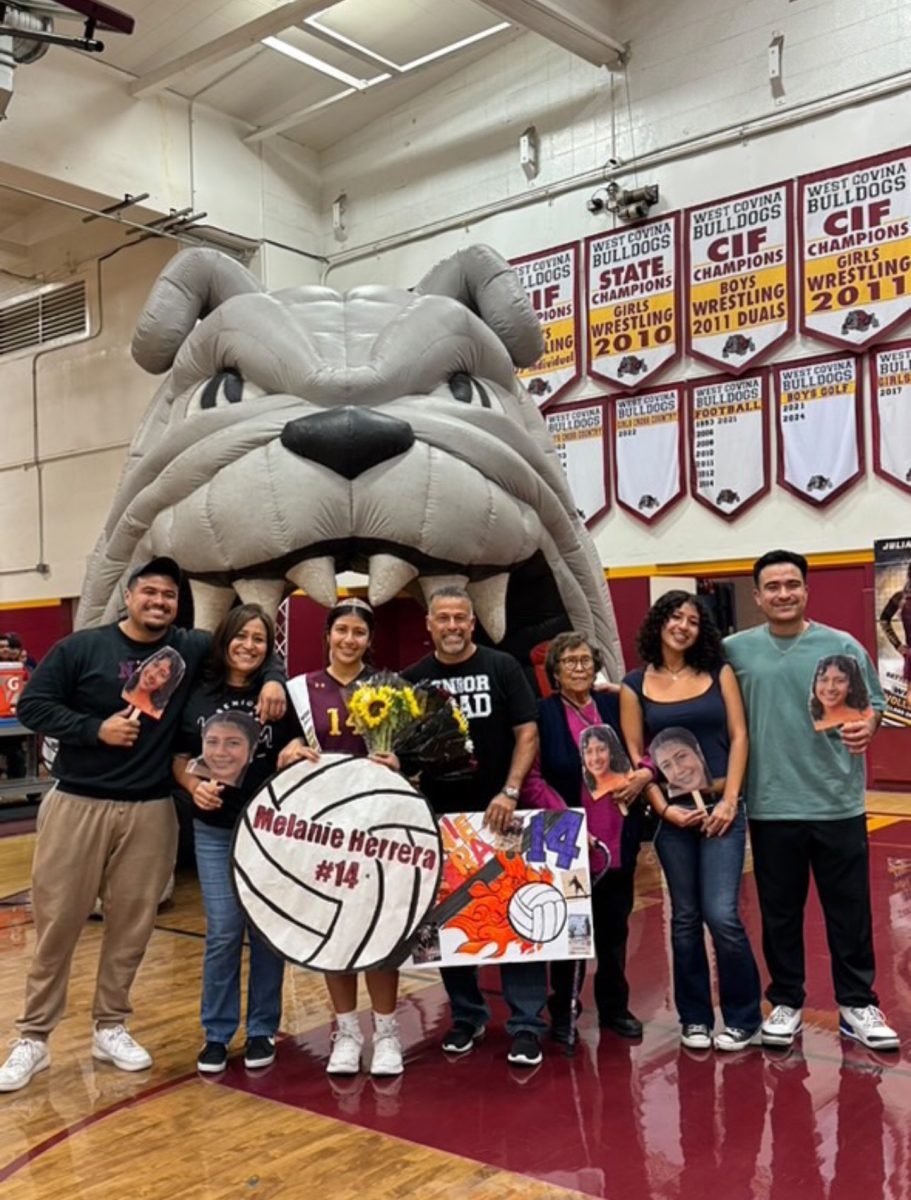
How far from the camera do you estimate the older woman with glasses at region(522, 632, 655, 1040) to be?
10.5 ft

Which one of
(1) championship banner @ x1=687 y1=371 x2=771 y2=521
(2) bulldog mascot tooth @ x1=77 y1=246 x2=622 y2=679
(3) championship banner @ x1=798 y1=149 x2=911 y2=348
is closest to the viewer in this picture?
(2) bulldog mascot tooth @ x1=77 y1=246 x2=622 y2=679

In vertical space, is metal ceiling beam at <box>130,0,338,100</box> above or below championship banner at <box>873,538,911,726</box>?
above

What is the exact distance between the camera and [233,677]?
315 centimetres

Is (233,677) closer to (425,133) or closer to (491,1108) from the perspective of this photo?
(491,1108)

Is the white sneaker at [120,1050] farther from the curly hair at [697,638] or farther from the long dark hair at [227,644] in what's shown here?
the curly hair at [697,638]

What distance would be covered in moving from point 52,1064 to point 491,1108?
1.31m

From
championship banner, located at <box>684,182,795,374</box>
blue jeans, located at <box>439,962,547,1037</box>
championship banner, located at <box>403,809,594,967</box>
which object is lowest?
blue jeans, located at <box>439,962,547,1037</box>

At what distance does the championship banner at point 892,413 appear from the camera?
336 inches

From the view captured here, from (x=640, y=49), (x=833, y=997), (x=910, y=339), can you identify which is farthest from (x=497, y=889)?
(x=640, y=49)

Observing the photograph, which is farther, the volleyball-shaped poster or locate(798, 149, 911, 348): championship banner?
locate(798, 149, 911, 348): championship banner

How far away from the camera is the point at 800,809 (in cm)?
311

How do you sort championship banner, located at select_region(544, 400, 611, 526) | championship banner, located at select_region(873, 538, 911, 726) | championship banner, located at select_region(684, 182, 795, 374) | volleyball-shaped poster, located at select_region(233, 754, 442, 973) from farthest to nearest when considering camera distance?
championship banner, located at select_region(544, 400, 611, 526) < championship banner, located at select_region(684, 182, 795, 374) < championship banner, located at select_region(873, 538, 911, 726) < volleyball-shaped poster, located at select_region(233, 754, 442, 973)

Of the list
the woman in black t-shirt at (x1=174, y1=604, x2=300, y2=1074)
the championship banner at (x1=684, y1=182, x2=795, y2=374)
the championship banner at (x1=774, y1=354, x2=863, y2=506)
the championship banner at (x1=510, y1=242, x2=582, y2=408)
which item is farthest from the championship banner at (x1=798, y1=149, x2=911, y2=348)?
the woman in black t-shirt at (x1=174, y1=604, x2=300, y2=1074)

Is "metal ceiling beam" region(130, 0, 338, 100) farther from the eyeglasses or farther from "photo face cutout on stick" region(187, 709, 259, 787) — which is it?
"photo face cutout on stick" region(187, 709, 259, 787)
